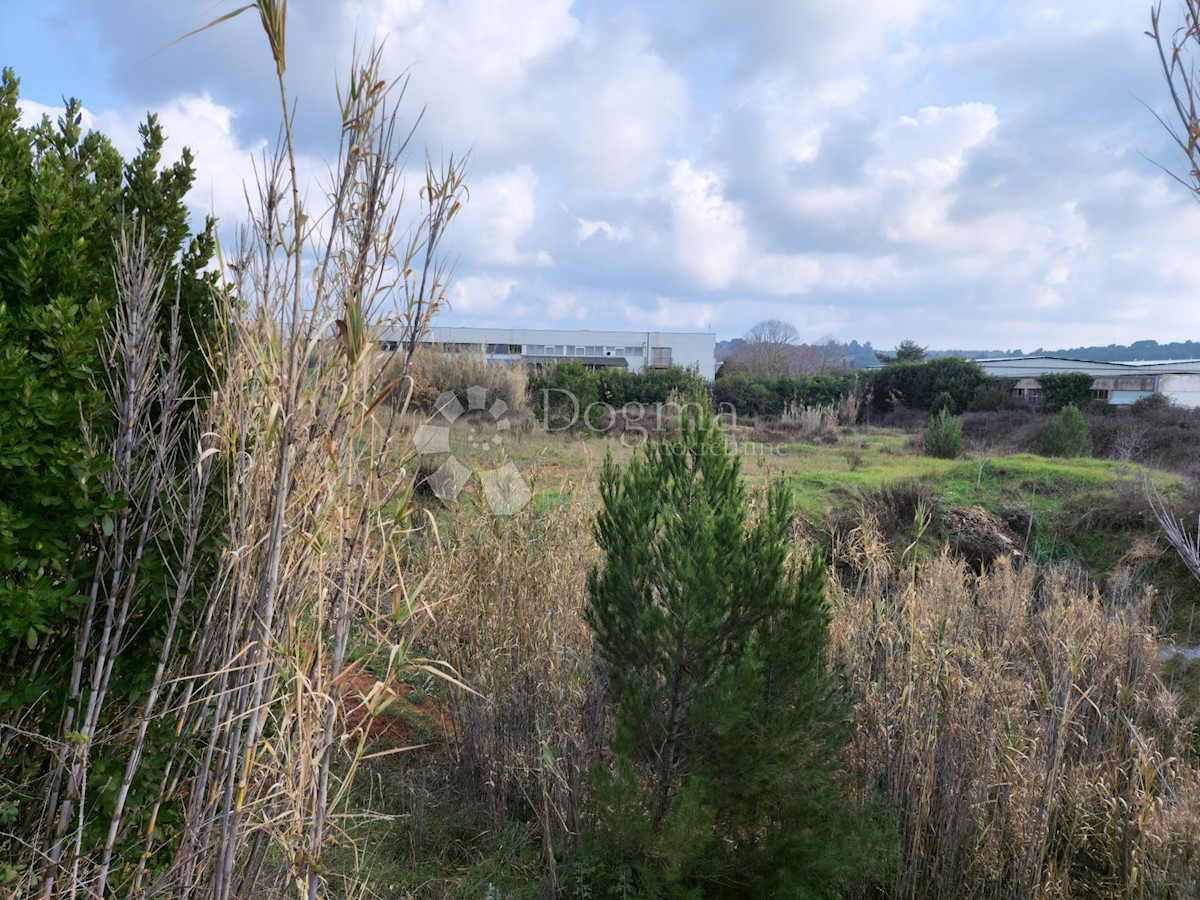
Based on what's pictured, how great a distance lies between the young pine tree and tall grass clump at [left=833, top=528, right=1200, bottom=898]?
0.72 ft

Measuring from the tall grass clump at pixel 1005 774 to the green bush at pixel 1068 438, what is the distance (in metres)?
9.29

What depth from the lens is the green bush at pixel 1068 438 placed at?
1157cm

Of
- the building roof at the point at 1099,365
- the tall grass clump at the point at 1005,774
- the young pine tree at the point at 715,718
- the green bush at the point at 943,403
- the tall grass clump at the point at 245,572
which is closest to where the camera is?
the tall grass clump at the point at 245,572

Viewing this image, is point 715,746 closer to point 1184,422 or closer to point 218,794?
point 218,794

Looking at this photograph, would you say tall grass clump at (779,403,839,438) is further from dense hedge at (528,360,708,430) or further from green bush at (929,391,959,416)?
dense hedge at (528,360,708,430)

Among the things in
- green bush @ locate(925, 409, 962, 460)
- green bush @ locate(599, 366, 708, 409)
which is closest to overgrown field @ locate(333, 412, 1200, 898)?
green bush @ locate(925, 409, 962, 460)

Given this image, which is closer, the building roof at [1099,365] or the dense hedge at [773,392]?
the building roof at [1099,365]

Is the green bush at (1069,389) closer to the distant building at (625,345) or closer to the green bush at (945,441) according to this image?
the green bush at (945,441)

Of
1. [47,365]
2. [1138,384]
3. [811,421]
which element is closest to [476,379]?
[811,421]

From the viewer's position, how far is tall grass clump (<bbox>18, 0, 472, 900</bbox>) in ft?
4.85

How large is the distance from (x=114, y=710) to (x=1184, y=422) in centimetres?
1633

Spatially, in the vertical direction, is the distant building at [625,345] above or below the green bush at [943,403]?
above

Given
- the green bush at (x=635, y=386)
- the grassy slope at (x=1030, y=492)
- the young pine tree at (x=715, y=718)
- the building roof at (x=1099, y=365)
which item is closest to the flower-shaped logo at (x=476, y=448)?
the grassy slope at (x=1030, y=492)

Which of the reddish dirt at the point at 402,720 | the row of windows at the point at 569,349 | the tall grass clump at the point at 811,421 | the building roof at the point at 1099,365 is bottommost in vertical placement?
the reddish dirt at the point at 402,720
